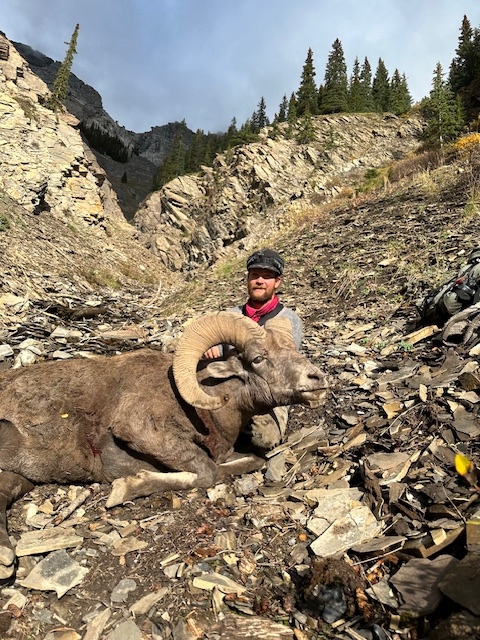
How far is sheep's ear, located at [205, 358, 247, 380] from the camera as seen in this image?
16.3 feet

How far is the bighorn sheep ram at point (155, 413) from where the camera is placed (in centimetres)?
452

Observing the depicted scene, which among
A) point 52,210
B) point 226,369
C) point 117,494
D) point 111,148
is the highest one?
point 111,148

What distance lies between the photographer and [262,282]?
590 centimetres

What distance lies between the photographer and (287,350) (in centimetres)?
489

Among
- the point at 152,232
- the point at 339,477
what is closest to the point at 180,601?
the point at 339,477

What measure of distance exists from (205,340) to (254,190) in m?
33.7

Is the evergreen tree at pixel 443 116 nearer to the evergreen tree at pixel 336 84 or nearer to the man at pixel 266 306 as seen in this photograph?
the evergreen tree at pixel 336 84

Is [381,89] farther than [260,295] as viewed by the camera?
Yes

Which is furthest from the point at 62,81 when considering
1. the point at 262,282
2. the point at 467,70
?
the point at 262,282

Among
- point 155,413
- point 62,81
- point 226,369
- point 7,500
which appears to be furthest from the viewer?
point 62,81

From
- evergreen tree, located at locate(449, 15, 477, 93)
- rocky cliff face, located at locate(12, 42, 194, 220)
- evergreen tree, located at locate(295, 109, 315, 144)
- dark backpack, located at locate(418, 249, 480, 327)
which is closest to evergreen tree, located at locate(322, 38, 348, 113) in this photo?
evergreen tree, located at locate(449, 15, 477, 93)

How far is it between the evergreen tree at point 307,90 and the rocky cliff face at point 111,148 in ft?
105

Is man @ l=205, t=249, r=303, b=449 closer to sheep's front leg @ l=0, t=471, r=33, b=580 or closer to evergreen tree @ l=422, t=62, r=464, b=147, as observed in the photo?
sheep's front leg @ l=0, t=471, r=33, b=580

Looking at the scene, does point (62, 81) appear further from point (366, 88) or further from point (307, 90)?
point (366, 88)
